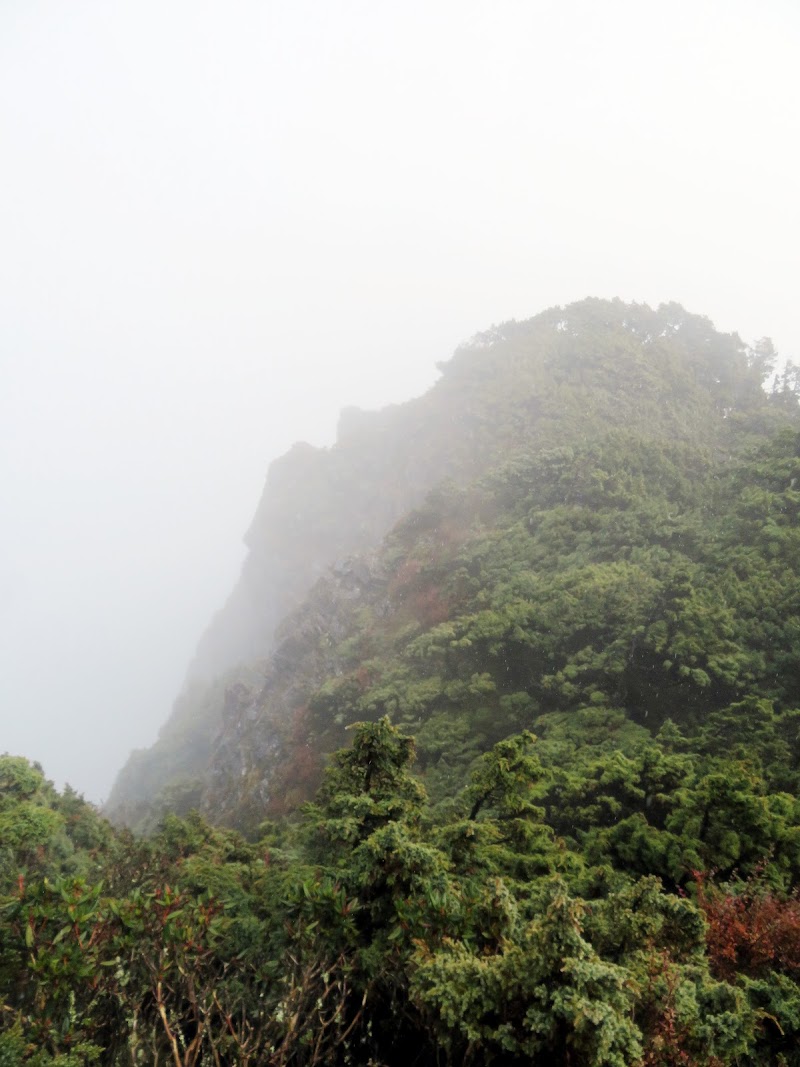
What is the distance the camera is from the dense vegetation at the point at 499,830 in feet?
14.1

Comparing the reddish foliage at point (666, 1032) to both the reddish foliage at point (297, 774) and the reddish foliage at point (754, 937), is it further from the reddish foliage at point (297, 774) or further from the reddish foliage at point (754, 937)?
the reddish foliage at point (297, 774)

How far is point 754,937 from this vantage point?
18.6 feet

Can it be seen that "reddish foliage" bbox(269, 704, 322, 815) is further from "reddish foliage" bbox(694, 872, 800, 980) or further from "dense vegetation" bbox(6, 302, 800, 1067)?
"reddish foliage" bbox(694, 872, 800, 980)

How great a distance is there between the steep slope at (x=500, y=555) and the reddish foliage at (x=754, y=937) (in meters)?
7.25

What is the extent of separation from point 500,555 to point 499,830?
46.9 feet

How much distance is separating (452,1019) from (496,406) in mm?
37822

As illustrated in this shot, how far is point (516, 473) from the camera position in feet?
89.3

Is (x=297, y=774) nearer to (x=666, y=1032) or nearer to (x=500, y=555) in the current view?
(x=500, y=555)

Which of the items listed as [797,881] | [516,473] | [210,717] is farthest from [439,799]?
[210,717]

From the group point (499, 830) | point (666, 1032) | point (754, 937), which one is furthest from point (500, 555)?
point (666, 1032)

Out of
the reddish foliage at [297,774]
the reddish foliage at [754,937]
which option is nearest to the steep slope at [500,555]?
the reddish foliage at [297,774]

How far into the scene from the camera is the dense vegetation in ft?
14.1

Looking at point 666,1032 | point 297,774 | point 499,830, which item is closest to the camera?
point 666,1032

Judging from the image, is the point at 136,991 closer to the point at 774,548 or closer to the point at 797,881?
the point at 797,881
